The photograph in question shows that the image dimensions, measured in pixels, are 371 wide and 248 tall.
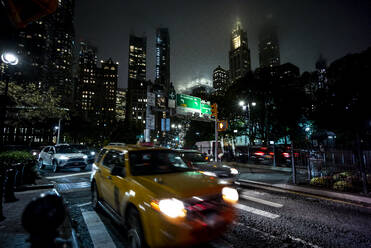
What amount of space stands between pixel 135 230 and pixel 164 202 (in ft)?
2.69

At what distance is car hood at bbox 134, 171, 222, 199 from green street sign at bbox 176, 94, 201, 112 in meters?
14.6

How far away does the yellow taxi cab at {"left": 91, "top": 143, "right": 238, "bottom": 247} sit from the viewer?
2.67m

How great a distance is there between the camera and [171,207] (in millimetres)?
2768

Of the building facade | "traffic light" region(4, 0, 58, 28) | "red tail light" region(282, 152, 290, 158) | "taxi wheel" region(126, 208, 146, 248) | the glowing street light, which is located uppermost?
the building facade

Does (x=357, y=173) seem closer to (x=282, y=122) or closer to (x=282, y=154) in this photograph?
(x=282, y=154)

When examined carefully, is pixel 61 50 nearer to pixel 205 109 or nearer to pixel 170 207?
pixel 205 109

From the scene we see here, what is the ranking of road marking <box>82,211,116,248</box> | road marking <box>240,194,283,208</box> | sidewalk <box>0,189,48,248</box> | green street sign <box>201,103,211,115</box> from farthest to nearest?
green street sign <box>201,103,211,115</box> → road marking <box>240,194,283,208</box> → road marking <box>82,211,116,248</box> → sidewalk <box>0,189,48,248</box>

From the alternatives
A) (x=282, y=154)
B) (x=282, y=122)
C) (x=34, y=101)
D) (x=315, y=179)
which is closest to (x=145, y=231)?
(x=315, y=179)

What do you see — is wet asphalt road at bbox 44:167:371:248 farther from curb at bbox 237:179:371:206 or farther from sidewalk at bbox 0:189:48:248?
sidewalk at bbox 0:189:48:248

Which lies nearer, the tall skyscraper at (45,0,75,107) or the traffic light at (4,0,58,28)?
the traffic light at (4,0,58,28)

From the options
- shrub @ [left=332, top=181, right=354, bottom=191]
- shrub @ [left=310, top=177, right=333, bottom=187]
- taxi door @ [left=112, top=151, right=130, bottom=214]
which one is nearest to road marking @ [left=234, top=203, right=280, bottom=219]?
taxi door @ [left=112, top=151, right=130, bottom=214]

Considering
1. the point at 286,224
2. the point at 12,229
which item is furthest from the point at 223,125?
the point at 12,229

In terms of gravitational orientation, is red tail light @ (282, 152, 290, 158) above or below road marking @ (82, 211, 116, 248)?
above

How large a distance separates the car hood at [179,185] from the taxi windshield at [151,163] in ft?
0.92
